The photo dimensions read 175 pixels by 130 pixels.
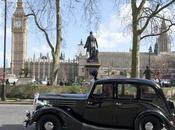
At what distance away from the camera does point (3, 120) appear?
19.5 meters

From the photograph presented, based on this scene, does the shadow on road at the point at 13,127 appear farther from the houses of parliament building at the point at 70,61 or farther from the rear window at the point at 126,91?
the houses of parliament building at the point at 70,61

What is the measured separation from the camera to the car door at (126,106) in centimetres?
1398

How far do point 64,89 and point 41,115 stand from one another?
22.7 m

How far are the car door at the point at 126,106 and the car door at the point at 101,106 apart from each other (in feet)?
0.56

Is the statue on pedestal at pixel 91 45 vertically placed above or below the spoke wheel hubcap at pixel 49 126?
above

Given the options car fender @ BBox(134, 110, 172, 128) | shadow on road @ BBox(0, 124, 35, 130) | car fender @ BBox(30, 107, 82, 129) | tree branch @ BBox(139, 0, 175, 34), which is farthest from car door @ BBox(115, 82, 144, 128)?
tree branch @ BBox(139, 0, 175, 34)

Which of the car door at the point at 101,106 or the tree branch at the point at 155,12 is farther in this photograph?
the tree branch at the point at 155,12

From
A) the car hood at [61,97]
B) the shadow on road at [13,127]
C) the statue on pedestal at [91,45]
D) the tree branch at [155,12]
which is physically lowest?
the shadow on road at [13,127]

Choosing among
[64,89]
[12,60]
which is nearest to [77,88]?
[64,89]

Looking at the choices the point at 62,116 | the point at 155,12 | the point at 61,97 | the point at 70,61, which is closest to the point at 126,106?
the point at 62,116

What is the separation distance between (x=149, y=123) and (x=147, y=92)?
35.0 inches

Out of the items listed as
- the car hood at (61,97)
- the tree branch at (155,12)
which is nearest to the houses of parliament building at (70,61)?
the tree branch at (155,12)

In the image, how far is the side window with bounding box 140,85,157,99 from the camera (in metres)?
14.1

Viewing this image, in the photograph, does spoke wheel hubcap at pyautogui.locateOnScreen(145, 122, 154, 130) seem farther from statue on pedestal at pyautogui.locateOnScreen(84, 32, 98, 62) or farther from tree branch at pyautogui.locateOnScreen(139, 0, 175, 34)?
statue on pedestal at pyautogui.locateOnScreen(84, 32, 98, 62)
